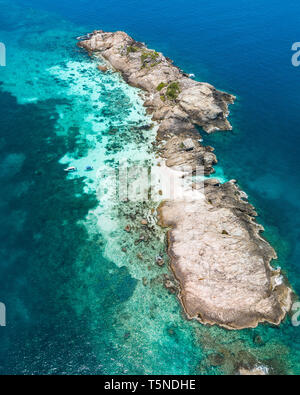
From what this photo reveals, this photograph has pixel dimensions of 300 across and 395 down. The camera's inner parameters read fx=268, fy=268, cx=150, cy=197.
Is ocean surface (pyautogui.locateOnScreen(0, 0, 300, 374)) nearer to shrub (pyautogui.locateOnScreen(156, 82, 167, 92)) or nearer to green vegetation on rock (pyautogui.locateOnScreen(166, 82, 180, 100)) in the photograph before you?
shrub (pyautogui.locateOnScreen(156, 82, 167, 92))

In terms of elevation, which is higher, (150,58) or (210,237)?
(150,58)

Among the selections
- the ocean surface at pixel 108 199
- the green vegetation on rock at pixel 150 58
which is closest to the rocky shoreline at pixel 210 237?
the ocean surface at pixel 108 199

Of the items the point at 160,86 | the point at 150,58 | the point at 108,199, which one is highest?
the point at 150,58

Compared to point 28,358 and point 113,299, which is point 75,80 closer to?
point 113,299

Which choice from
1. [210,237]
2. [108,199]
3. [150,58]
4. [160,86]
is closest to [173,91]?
[160,86]

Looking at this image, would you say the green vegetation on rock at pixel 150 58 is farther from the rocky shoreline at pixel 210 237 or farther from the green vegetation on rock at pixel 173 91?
the rocky shoreline at pixel 210 237

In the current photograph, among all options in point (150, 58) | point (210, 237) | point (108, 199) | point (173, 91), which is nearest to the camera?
point (210, 237)

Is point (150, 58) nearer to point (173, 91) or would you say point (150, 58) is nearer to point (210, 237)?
point (173, 91)
